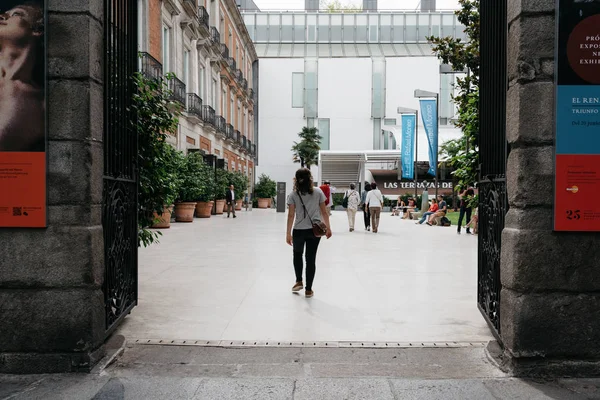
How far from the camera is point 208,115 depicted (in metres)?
29.4

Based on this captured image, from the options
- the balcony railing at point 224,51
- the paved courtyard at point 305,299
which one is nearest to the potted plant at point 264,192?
the balcony railing at point 224,51

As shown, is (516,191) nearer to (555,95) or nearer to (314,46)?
(555,95)

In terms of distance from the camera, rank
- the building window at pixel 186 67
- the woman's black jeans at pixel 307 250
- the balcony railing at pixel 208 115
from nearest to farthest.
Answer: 1. the woman's black jeans at pixel 307 250
2. the building window at pixel 186 67
3. the balcony railing at pixel 208 115

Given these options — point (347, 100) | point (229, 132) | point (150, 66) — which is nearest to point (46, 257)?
point (150, 66)

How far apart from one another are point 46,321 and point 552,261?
3714mm

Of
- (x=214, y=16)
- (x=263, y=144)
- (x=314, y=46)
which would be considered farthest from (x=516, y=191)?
(x=314, y=46)

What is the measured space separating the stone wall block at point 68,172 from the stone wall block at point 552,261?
318 centimetres

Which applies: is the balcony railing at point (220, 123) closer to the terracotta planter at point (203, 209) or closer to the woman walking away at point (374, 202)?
the terracotta planter at point (203, 209)

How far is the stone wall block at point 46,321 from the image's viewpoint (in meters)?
4.02

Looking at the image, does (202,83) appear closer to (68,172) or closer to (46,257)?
(68,172)

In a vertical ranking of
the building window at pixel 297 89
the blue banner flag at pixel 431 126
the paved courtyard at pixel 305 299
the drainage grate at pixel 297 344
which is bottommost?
the drainage grate at pixel 297 344

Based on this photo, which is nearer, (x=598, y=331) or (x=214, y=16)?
(x=598, y=331)

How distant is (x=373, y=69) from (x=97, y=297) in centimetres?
5557

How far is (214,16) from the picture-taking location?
103 ft
